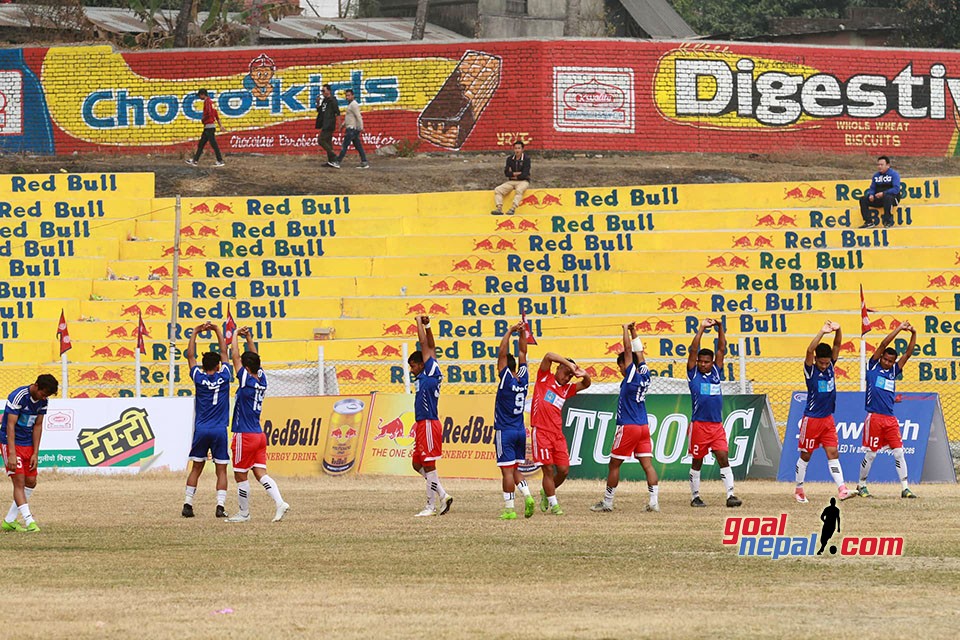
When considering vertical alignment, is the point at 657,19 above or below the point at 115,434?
above

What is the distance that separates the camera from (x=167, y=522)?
17.3 metres

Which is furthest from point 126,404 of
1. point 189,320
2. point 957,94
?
point 957,94

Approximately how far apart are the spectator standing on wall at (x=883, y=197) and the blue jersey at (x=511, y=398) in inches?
694

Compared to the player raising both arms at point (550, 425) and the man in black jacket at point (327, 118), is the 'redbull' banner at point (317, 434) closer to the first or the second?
the player raising both arms at point (550, 425)

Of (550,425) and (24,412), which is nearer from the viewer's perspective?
(24,412)

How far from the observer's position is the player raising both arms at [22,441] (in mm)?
16609

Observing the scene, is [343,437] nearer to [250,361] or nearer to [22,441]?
[250,361]

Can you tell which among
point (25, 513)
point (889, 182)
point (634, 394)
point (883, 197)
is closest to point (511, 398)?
point (634, 394)

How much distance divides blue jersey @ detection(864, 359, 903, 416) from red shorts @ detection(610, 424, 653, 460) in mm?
3940

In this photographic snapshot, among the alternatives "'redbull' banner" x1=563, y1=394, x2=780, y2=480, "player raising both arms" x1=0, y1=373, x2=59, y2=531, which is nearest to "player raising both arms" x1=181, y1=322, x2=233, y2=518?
"player raising both arms" x1=0, y1=373, x2=59, y2=531

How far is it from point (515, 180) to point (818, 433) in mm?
16418

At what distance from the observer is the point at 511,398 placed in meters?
17.7

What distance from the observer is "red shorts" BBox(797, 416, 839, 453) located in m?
19.5

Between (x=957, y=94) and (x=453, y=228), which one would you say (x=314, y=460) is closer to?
(x=453, y=228)
